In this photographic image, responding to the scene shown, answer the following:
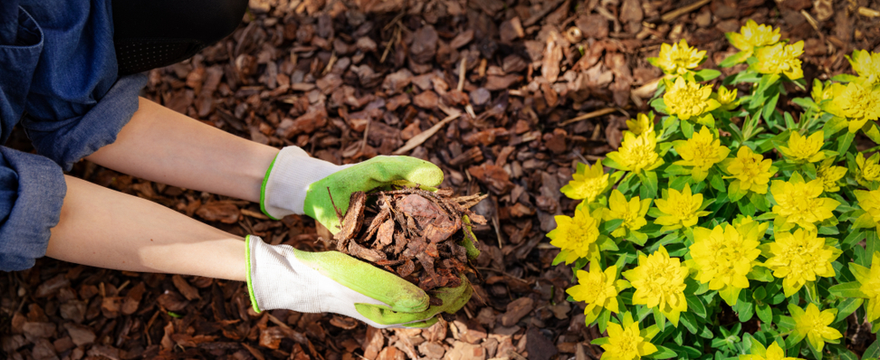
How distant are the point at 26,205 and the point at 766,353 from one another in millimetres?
2087

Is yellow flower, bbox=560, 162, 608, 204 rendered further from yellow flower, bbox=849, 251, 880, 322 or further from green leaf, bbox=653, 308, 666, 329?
yellow flower, bbox=849, 251, 880, 322

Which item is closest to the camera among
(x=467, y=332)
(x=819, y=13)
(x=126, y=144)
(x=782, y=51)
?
(x=782, y=51)

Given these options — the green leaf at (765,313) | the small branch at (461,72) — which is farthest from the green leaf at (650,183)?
the small branch at (461,72)

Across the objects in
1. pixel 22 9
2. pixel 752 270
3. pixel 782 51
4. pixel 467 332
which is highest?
pixel 22 9

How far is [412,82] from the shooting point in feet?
7.97

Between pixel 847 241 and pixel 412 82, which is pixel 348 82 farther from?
pixel 847 241

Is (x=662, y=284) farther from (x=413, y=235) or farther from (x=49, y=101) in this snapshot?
(x=49, y=101)

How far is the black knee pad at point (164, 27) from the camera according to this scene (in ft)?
5.20

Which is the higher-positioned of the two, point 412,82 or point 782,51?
point 782,51

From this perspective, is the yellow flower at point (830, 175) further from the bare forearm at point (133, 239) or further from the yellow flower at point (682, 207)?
the bare forearm at point (133, 239)

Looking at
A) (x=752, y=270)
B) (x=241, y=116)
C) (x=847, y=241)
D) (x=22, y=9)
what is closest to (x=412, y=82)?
(x=241, y=116)

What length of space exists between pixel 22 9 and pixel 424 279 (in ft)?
4.71

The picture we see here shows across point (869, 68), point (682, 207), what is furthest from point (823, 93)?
point (682, 207)

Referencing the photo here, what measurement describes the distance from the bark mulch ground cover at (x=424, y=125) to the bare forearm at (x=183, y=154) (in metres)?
0.34
